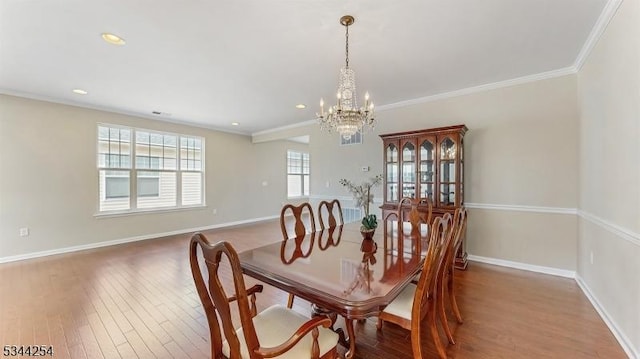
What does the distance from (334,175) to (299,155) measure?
3.69 m

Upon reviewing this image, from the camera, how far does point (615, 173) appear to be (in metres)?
2.12

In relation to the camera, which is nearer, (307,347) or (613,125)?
(307,347)

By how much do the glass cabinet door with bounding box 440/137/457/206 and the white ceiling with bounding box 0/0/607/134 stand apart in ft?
2.90

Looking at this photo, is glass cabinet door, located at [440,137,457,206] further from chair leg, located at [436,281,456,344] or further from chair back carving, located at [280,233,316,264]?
chair back carving, located at [280,233,316,264]

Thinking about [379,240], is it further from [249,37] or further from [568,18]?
[568,18]

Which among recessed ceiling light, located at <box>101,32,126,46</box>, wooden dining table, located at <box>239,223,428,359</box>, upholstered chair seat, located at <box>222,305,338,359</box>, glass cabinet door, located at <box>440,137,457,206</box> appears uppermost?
recessed ceiling light, located at <box>101,32,126,46</box>

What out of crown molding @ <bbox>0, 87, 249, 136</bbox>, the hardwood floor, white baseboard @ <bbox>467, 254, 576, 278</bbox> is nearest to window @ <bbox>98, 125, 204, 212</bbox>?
crown molding @ <bbox>0, 87, 249, 136</bbox>

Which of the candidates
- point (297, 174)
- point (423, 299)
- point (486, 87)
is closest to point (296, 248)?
point (423, 299)

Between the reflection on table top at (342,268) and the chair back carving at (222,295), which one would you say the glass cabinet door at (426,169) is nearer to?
the reflection on table top at (342,268)

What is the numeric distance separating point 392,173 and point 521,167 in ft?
5.66

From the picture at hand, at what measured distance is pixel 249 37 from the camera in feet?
8.21

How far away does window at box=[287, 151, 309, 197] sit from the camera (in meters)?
8.74

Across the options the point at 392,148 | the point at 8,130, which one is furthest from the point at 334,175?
the point at 8,130

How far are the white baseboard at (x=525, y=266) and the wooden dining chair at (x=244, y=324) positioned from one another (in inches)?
134
